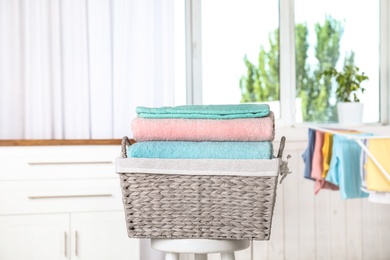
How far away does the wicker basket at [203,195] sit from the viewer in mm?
1562

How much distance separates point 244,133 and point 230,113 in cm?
7

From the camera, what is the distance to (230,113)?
163cm

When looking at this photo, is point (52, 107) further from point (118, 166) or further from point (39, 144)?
point (118, 166)

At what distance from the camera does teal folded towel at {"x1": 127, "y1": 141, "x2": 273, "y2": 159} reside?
1.58 m

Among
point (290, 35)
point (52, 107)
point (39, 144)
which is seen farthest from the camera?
point (290, 35)

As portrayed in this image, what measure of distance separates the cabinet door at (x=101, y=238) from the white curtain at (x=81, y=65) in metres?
0.56

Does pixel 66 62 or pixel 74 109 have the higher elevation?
pixel 66 62

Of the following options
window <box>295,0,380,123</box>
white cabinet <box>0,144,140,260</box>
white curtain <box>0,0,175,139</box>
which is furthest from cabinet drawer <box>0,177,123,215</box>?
window <box>295,0,380,123</box>

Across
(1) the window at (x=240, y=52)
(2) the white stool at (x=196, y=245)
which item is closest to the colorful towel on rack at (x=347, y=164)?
(2) the white stool at (x=196, y=245)

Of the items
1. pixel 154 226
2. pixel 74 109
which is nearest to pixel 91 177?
pixel 74 109

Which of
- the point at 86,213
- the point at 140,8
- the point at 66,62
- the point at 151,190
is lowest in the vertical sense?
the point at 86,213

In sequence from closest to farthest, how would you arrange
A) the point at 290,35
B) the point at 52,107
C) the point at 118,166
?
the point at 118,166 < the point at 52,107 < the point at 290,35

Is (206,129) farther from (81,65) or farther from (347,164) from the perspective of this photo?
(81,65)

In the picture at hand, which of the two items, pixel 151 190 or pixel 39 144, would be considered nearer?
pixel 151 190
